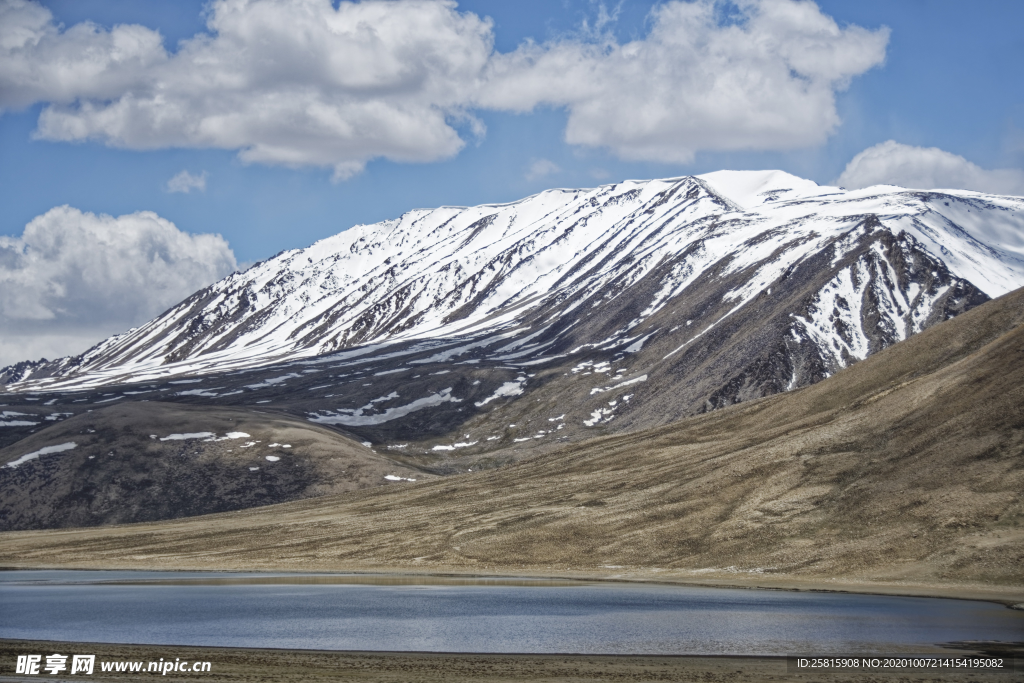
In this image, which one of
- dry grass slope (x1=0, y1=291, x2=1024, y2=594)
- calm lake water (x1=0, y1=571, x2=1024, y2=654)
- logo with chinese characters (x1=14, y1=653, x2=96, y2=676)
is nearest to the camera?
logo with chinese characters (x1=14, y1=653, x2=96, y2=676)

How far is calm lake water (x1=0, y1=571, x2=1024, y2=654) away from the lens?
45.6 meters

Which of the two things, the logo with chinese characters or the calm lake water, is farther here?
the calm lake water

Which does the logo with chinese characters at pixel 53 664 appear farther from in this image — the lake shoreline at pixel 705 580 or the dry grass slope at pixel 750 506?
the dry grass slope at pixel 750 506

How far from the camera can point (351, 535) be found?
11694 centimetres

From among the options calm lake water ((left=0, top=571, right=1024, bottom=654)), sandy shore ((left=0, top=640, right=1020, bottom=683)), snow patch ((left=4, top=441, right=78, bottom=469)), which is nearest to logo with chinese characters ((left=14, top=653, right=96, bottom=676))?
sandy shore ((left=0, top=640, right=1020, bottom=683))

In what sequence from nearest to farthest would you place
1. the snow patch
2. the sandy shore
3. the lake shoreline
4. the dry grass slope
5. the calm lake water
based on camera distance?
the sandy shore
the calm lake water
the lake shoreline
the dry grass slope
the snow patch

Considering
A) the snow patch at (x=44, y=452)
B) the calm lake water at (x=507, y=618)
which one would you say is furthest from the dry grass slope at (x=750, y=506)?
the snow patch at (x=44, y=452)

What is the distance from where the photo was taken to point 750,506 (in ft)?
315

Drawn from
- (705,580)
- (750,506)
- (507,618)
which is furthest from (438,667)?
(750,506)

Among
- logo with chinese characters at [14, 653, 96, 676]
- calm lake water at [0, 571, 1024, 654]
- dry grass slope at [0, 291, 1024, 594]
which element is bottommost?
logo with chinese characters at [14, 653, 96, 676]

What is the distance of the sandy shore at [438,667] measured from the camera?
37.0 meters

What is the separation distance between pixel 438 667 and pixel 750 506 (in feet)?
202

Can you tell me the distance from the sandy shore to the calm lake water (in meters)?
2.21

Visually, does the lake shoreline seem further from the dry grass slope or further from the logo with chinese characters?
the logo with chinese characters
